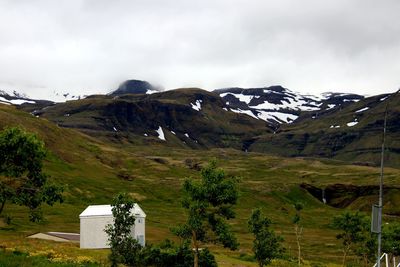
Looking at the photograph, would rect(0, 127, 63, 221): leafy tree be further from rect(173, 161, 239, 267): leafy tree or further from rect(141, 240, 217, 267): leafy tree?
rect(141, 240, 217, 267): leafy tree

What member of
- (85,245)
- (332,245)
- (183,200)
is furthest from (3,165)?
(332,245)

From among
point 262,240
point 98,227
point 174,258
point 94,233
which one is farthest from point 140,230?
point 174,258

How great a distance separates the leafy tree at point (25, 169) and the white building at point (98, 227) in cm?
5151

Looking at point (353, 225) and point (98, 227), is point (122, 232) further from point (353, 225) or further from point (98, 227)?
point (353, 225)

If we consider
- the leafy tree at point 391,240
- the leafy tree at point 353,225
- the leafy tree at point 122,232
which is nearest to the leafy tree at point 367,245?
the leafy tree at point 353,225

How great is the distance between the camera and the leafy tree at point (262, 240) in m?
68.3

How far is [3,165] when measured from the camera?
136ft

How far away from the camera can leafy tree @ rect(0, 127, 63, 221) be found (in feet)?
130

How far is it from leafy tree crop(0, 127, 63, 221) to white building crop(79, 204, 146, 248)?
2028 inches

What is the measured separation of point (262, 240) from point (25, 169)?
1394 inches

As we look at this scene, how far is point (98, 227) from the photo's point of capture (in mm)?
95000

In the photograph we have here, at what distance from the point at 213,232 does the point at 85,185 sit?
150 meters

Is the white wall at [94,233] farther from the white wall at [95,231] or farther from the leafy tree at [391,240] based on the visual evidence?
the leafy tree at [391,240]

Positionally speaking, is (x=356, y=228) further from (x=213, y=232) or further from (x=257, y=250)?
(x=213, y=232)
